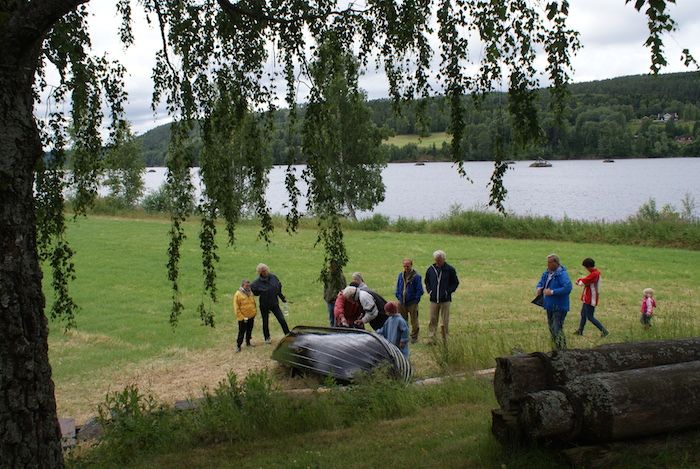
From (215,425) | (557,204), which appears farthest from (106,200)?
(215,425)

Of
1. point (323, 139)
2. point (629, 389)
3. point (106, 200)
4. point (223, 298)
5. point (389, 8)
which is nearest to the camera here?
point (629, 389)

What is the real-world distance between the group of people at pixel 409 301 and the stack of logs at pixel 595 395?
4421mm

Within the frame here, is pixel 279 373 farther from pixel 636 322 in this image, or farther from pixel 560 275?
pixel 636 322

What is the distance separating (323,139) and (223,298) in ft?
46.1

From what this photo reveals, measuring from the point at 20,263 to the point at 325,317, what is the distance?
505 inches

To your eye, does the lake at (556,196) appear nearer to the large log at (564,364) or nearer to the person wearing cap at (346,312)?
the person wearing cap at (346,312)

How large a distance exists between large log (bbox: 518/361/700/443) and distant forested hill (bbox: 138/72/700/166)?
2066 mm

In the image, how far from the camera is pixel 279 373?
11.3 m

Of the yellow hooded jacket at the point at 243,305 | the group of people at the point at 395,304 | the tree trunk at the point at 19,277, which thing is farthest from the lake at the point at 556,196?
the tree trunk at the point at 19,277

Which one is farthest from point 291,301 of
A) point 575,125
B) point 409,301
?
point 575,125

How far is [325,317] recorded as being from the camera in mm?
16406

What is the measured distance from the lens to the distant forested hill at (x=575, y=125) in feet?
18.9

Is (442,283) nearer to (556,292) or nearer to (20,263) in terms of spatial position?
(556,292)

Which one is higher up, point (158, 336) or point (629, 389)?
point (629, 389)
